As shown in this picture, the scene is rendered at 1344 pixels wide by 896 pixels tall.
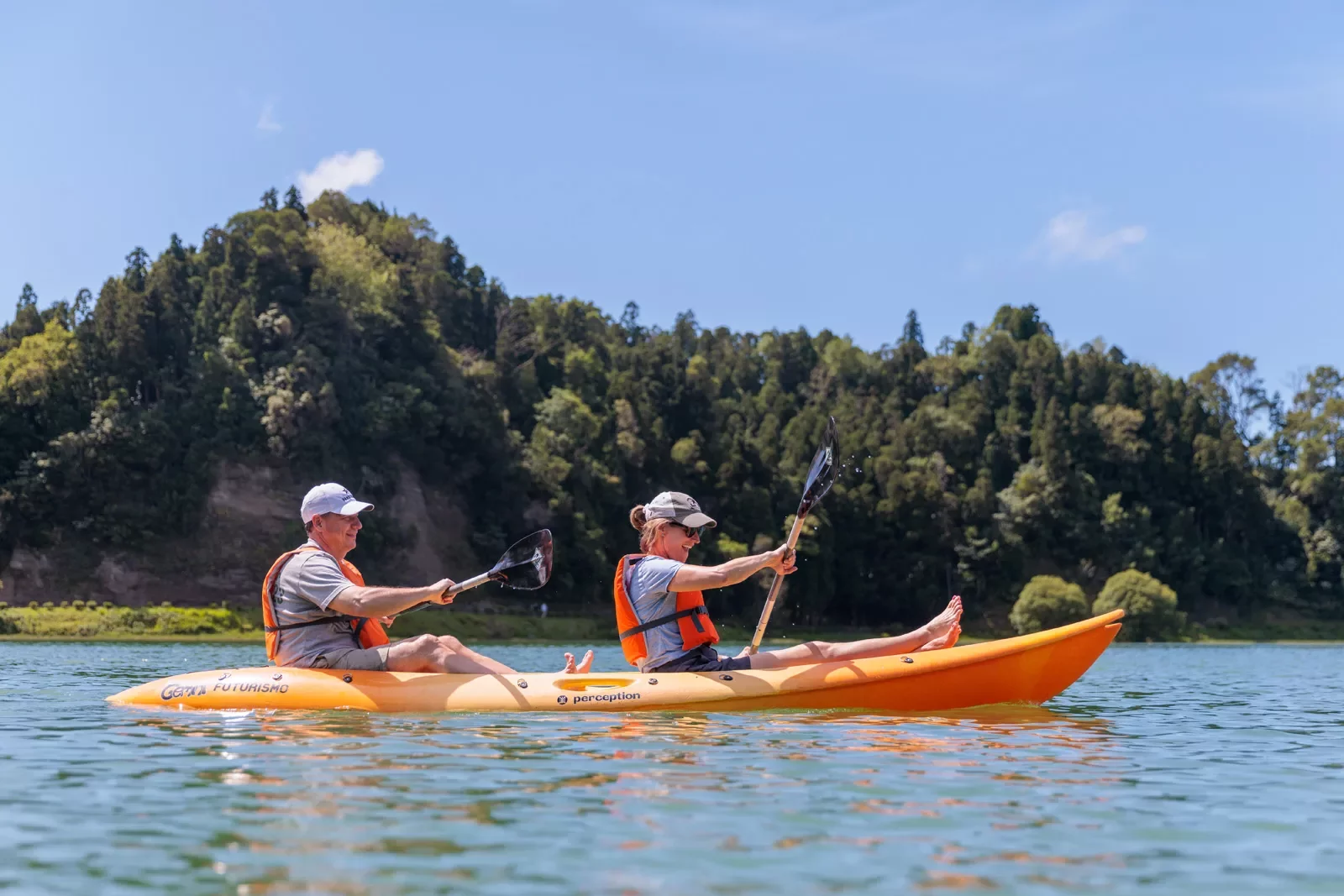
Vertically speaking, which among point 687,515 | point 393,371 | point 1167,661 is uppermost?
point 393,371

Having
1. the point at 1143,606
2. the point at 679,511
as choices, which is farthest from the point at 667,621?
the point at 1143,606

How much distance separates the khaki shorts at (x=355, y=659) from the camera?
11.1 meters

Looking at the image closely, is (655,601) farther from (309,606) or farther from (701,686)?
(309,606)

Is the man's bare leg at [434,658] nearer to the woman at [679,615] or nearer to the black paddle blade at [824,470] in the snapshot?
the woman at [679,615]

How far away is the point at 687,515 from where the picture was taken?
10555mm

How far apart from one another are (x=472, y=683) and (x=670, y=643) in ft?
5.21

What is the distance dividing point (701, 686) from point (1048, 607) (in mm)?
57740

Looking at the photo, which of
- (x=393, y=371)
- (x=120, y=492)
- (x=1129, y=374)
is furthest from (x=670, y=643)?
(x=1129, y=374)

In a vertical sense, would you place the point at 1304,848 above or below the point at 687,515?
below

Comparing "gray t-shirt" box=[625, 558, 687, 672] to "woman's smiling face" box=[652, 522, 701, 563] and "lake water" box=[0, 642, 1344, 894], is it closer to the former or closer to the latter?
"woman's smiling face" box=[652, 522, 701, 563]

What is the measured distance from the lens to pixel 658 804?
21.1 ft

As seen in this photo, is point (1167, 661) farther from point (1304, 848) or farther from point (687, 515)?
point (1304, 848)

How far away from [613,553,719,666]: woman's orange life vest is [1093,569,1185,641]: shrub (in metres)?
56.8

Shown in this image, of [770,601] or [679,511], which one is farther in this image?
[770,601]
